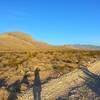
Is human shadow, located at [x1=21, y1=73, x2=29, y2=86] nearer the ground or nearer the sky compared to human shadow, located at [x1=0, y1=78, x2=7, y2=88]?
nearer the sky

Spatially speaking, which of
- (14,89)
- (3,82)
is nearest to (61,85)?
(14,89)

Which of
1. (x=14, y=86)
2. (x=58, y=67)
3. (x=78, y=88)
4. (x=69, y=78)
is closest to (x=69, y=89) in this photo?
(x=78, y=88)

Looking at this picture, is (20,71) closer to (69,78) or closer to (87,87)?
(69,78)

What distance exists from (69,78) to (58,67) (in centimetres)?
902

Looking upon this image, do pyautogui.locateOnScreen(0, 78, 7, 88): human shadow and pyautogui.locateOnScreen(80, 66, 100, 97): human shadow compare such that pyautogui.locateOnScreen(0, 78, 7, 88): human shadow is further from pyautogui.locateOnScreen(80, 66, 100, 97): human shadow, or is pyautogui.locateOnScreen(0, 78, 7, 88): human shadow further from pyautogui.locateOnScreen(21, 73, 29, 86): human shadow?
pyautogui.locateOnScreen(80, 66, 100, 97): human shadow

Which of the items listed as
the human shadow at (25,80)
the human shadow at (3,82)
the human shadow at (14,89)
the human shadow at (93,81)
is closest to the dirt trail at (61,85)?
the human shadow at (93,81)

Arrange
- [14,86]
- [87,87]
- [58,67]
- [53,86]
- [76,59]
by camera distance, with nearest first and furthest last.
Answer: [87,87] → [53,86] → [14,86] → [58,67] → [76,59]

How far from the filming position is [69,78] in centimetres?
2561

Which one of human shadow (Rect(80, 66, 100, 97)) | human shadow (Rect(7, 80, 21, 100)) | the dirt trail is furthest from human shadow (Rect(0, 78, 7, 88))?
human shadow (Rect(80, 66, 100, 97))

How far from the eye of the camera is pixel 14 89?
97.7ft

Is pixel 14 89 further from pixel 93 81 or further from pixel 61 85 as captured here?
pixel 93 81

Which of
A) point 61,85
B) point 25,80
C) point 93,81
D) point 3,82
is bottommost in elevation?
point 3,82

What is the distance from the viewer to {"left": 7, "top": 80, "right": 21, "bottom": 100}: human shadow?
91.2 feet

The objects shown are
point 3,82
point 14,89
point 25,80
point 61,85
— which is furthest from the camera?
point 3,82
